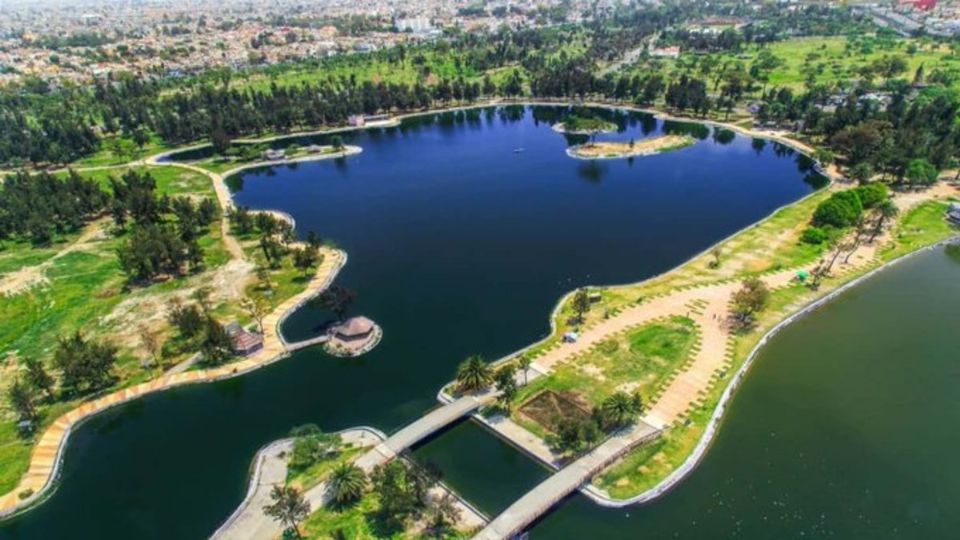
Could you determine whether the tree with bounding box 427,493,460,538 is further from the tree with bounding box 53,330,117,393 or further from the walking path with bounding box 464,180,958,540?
the tree with bounding box 53,330,117,393

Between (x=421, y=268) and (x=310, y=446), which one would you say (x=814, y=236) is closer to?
(x=421, y=268)

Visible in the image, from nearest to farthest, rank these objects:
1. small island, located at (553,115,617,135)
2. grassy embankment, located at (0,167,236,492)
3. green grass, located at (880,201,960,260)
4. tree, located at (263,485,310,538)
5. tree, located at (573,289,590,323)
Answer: tree, located at (263,485,310,538) → grassy embankment, located at (0,167,236,492) → tree, located at (573,289,590,323) → green grass, located at (880,201,960,260) → small island, located at (553,115,617,135)

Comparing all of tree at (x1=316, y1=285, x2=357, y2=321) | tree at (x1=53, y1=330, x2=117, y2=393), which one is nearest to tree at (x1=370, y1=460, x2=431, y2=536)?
tree at (x1=316, y1=285, x2=357, y2=321)

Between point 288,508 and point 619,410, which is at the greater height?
point 288,508

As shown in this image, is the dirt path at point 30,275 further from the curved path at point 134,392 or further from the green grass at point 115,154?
the green grass at point 115,154

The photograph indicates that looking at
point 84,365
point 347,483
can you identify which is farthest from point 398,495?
point 84,365
